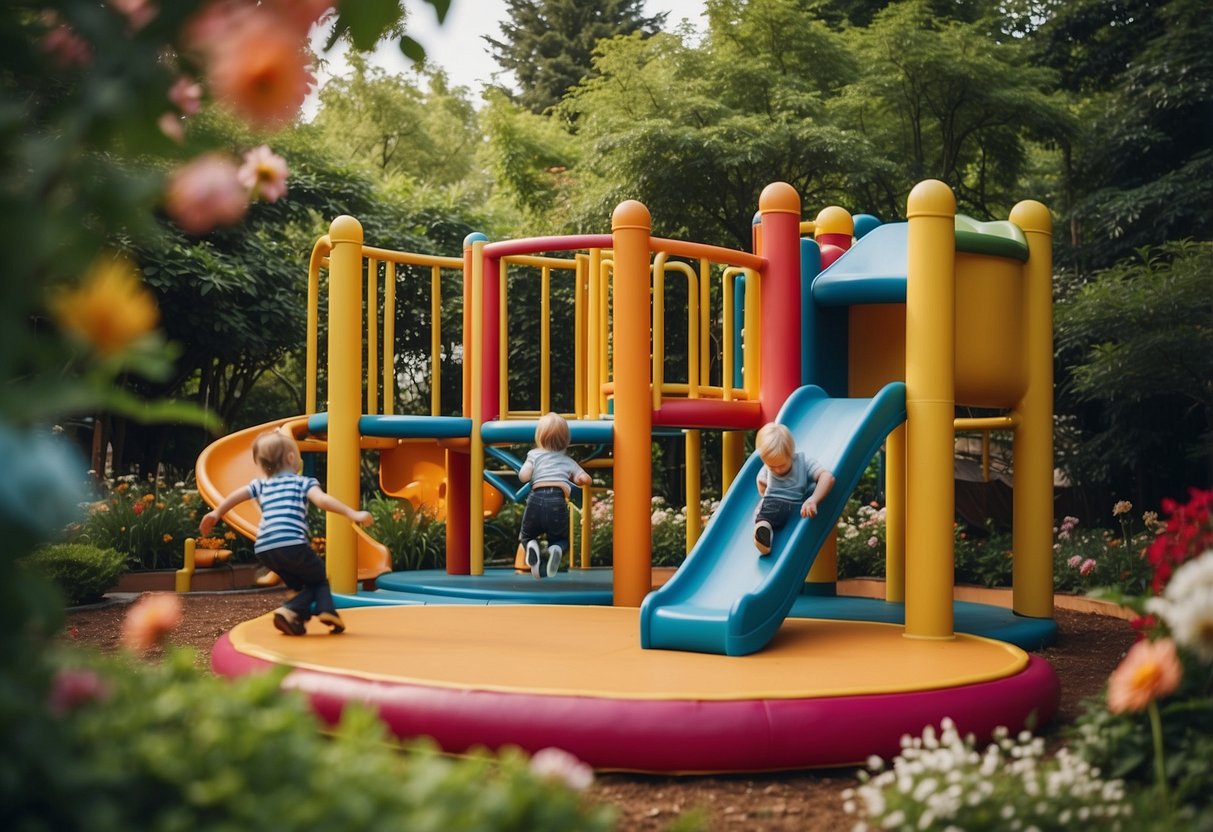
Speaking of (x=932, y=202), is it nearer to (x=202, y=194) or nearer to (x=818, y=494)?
(x=818, y=494)

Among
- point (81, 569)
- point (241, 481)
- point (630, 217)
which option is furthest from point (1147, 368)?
point (81, 569)

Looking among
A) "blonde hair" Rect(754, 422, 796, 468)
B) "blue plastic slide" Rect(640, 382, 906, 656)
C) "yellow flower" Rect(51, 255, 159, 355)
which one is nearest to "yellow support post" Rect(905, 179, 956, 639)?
"blue plastic slide" Rect(640, 382, 906, 656)

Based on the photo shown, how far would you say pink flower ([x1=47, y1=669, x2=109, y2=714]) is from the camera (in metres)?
2.09

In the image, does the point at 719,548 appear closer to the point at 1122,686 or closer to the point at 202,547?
the point at 1122,686

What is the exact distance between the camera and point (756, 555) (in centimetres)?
613

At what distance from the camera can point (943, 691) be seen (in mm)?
4609

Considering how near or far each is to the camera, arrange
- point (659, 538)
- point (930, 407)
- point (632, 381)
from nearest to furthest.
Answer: point (930, 407) < point (632, 381) < point (659, 538)

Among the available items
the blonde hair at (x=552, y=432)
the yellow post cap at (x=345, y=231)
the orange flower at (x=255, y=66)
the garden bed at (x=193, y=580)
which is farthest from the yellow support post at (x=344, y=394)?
the orange flower at (x=255, y=66)

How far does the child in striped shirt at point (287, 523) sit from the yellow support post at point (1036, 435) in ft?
13.6

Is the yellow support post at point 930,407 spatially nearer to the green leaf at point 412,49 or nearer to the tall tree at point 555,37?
the green leaf at point 412,49

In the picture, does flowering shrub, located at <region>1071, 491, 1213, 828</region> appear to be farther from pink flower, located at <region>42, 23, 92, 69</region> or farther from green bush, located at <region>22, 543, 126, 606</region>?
green bush, located at <region>22, 543, 126, 606</region>

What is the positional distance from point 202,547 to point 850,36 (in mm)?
13344

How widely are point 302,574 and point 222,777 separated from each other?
3.88m

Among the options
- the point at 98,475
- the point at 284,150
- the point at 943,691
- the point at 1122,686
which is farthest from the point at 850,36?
the point at 1122,686
